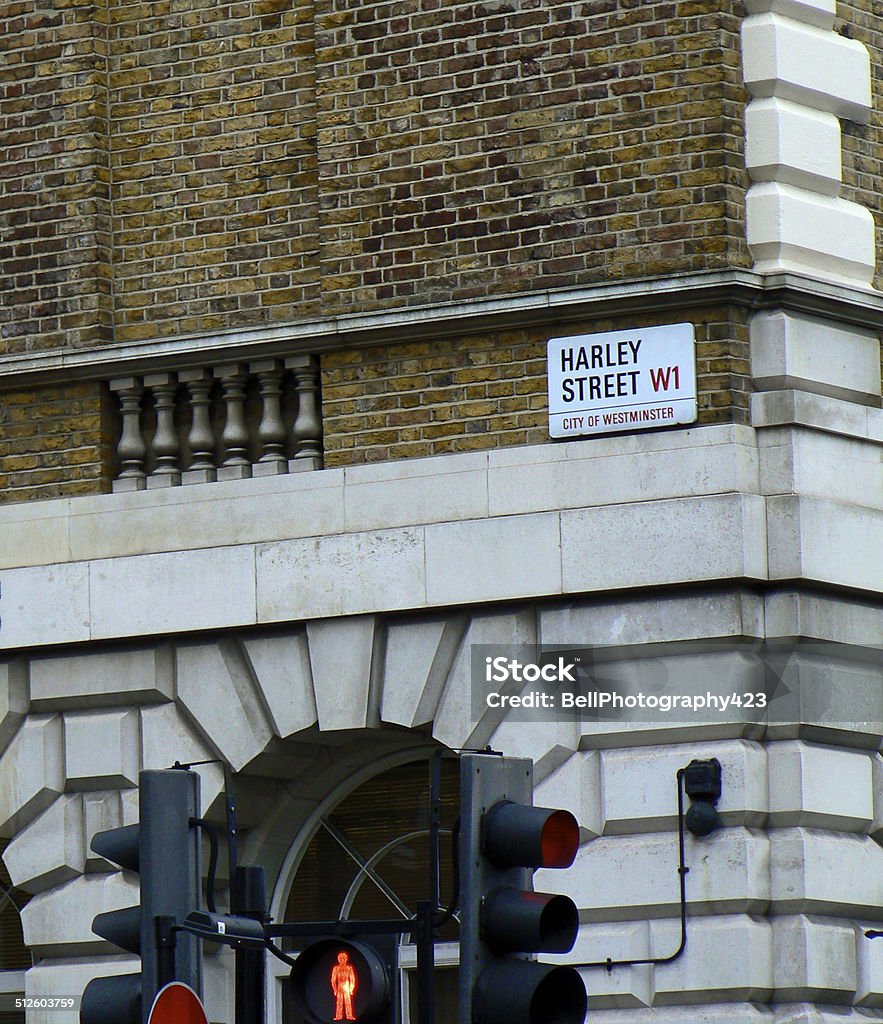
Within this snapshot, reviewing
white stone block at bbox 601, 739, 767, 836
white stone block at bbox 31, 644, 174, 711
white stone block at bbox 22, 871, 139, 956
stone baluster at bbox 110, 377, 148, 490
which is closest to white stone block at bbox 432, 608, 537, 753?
white stone block at bbox 601, 739, 767, 836

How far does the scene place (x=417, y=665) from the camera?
1240cm

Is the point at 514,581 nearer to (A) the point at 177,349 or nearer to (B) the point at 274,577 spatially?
(B) the point at 274,577

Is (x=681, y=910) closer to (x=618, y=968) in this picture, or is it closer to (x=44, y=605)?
(x=618, y=968)

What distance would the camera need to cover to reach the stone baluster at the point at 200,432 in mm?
13195

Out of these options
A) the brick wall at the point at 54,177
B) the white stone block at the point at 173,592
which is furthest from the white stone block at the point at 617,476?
the brick wall at the point at 54,177

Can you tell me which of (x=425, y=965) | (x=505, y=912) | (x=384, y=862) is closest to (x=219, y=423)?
(x=384, y=862)

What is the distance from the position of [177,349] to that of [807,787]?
4010 mm

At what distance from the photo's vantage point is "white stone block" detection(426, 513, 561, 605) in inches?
476

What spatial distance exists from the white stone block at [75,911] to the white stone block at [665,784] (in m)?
2.62

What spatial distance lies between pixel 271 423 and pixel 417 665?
1.56 meters

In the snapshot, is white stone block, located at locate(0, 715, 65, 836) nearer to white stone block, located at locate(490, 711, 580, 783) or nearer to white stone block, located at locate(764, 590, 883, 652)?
white stone block, located at locate(490, 711, 580, 783)

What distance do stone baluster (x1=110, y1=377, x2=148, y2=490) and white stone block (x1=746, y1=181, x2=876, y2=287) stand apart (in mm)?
3402

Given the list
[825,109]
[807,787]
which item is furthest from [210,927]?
[825,109]

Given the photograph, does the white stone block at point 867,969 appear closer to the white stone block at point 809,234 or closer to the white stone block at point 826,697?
the white stone block at point 826,697
